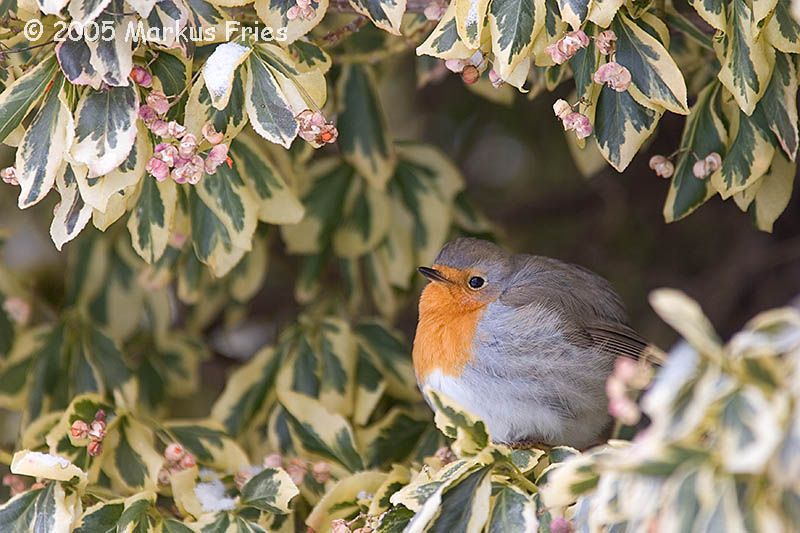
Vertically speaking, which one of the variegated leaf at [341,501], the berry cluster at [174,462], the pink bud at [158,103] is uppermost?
the pink bud at [158,103]

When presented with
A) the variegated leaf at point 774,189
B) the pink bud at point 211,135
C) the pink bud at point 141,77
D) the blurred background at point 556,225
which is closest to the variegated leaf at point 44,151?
the pink bud at point 141,77

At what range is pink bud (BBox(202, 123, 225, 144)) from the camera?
1.76 m

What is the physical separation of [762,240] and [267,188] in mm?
2018

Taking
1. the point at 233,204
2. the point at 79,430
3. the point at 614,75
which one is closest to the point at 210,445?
the point at 79,430

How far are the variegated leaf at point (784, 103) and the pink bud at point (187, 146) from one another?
1.15m

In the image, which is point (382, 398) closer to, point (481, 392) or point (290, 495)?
point (481, 392)

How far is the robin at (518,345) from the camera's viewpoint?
223 centimetres

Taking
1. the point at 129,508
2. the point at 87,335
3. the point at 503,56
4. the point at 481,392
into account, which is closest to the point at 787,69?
the point at 503,56

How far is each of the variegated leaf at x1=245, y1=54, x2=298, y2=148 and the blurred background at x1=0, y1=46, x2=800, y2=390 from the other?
1.71 metres

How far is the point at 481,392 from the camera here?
2.23 meters

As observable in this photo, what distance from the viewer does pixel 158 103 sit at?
1766 mm

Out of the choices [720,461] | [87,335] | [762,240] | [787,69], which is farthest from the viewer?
[762,240]

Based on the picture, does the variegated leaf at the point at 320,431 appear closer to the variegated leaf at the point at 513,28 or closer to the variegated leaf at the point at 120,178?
the variegated leaf at the point at 120,178

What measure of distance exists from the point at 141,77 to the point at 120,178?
0.20m
